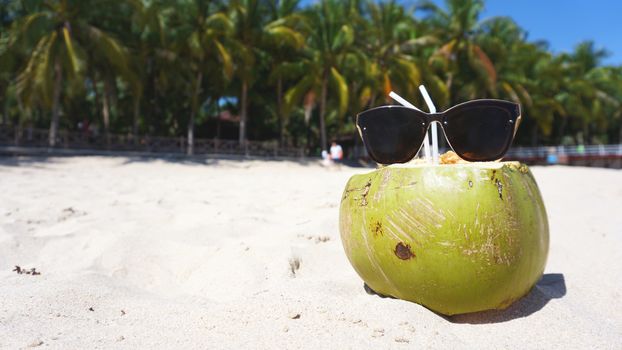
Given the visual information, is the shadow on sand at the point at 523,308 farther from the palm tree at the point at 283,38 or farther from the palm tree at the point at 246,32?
the palm tree at the point at 283,38

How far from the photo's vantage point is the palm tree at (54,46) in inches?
489

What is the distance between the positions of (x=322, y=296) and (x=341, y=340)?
1.43ft

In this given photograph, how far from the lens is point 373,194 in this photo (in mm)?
1803

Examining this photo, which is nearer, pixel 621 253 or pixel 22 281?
pixel 22 281

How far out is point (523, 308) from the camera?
194cm

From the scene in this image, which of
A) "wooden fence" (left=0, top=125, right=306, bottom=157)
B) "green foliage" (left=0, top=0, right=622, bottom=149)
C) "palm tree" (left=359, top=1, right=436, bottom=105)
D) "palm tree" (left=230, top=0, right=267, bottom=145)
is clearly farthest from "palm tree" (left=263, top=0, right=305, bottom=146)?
"palm tree" (left=359, top=1, right=436, bottom=105)

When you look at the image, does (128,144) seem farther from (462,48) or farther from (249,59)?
(462,48)

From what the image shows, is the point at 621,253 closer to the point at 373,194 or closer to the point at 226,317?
the point at 373,194

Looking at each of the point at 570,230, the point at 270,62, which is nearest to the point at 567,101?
the point at 270,62

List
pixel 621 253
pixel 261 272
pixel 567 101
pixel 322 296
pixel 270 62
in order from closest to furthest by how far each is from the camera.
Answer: pixel 322 296, pixel 261 272, pixel 621 253, pixel 270 62, pixel 567 101

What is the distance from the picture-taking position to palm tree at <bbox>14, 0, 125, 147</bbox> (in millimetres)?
12414

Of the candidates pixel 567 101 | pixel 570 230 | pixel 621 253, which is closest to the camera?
pixel 621 253

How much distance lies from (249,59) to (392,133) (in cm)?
1642

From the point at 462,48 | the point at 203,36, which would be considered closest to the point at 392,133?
the point at 203,36
